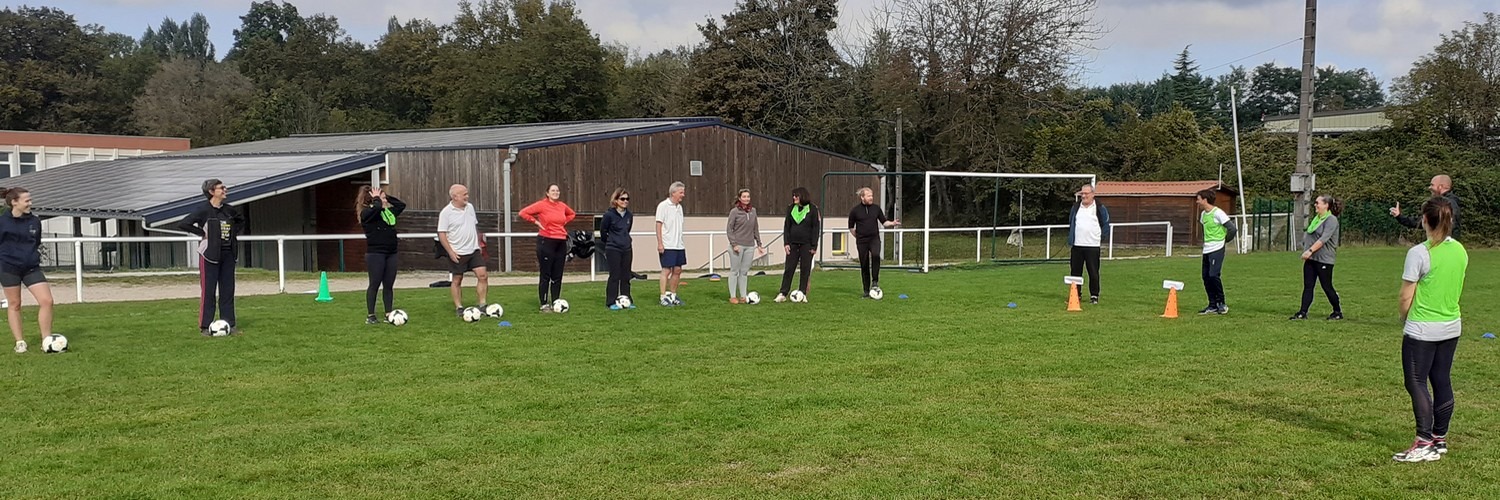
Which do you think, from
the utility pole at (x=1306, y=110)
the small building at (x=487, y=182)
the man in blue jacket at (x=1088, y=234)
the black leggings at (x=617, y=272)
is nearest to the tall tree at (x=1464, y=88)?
the utility pole at (x=1306, y=110)

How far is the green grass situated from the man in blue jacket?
1.69 m

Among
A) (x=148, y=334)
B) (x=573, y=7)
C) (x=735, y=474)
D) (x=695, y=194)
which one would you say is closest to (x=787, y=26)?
(x=695, y=194)

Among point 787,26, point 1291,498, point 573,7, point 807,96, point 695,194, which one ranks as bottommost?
point 1291,498

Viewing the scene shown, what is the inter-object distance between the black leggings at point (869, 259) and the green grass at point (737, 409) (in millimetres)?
2314

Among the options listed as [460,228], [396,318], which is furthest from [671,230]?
[396,318]

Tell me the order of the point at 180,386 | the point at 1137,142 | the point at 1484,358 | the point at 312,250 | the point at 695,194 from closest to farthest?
the point at 180,386 → the point at 1484,358 → the point at 312,250 → the point at 695,194 → the point at 1137,142

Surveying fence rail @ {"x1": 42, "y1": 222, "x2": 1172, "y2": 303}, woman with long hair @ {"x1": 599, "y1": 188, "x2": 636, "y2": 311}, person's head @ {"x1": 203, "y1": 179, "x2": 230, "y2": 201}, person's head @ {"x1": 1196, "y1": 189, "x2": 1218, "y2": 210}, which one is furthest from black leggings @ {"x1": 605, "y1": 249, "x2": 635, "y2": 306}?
person's head @ {"x1": 1196, "y1": 189, "x2": 1218, "y2": 210}

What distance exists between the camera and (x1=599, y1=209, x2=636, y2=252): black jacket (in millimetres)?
12664

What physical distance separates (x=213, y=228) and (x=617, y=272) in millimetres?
4502

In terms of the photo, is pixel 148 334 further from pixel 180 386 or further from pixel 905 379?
pixel 905 379

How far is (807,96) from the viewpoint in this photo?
45625 mm

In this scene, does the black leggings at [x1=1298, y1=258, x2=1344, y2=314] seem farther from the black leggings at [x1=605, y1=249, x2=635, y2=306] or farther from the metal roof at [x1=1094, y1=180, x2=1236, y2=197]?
the metal roof at [x1=1094, y1=180, x2=1236, y2=197]

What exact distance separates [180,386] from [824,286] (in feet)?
34.4

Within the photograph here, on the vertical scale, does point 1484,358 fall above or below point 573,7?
below
